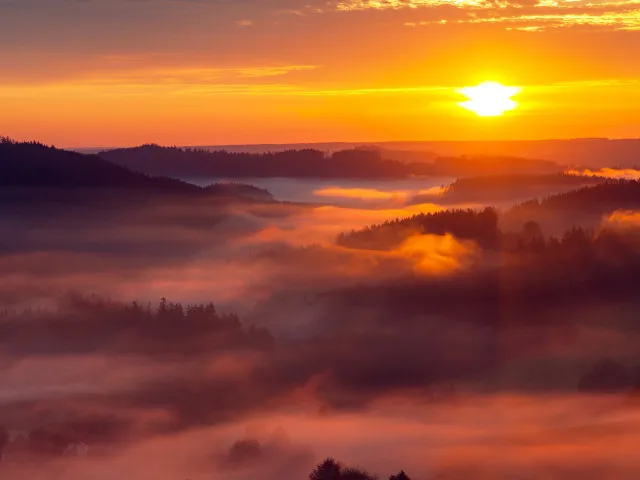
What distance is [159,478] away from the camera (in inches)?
6703

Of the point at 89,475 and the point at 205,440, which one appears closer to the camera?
the point at 89,475

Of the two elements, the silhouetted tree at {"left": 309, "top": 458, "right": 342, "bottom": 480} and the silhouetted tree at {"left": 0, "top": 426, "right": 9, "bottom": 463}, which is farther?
the silhouetted tree at {"left": 0, "top": 426, "right": 9, "bottom": 463}

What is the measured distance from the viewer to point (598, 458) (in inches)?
5807

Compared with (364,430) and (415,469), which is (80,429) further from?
(415,469)

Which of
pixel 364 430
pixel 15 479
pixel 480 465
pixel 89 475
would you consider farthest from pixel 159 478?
pixel 480 465

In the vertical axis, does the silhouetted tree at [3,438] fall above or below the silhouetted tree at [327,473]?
above

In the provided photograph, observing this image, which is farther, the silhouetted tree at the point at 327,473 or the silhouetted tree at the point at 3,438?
the silhouetted tree at the point at 3,438

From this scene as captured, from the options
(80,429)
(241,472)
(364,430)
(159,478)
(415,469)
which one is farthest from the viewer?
(80,429)

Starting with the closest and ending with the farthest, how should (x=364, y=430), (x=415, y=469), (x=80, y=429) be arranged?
(x=415, y=469) → (x=364, y=430) → (x=80, y=429)

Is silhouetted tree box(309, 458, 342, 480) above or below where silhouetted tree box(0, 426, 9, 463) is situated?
below

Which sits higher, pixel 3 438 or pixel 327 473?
pixel 3 438

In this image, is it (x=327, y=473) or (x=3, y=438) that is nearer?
(x=327, y=473)

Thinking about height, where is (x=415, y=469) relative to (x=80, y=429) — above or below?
below

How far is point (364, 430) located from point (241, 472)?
111 feet
